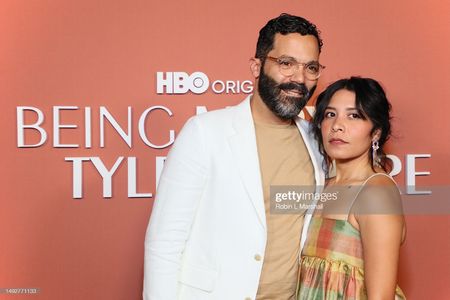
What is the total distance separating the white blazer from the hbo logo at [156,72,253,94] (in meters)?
0.79

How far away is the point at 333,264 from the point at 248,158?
451 mm

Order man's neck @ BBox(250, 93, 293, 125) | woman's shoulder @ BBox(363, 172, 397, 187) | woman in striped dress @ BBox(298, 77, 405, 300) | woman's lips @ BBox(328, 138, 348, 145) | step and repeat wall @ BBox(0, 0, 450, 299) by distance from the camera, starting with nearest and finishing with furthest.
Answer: woman in striped dress @ BBox(298, 77, 405, 300), woman's shoulder @ BBox(363, 172, 397, 187), woman's lips @ BBox(328, 138, 348, 145), man's neck @ BBox(250, 93, 293, 125), step and repeat wall @ BBox(0, 0, 450, 299)

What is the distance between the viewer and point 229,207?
1.98 m

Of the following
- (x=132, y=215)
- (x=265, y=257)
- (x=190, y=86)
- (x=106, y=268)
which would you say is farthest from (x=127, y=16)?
(x=265, y=257)

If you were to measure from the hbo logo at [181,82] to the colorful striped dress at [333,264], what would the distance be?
1058 mm

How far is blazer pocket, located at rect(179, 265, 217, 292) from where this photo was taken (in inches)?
77.8

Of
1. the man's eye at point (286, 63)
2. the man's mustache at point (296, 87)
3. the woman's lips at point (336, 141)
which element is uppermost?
the man's eye at point (286, 63)

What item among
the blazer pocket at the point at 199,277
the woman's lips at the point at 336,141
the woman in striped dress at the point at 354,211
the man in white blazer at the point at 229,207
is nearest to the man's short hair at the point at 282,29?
the man in white blazer at the point at 229,207

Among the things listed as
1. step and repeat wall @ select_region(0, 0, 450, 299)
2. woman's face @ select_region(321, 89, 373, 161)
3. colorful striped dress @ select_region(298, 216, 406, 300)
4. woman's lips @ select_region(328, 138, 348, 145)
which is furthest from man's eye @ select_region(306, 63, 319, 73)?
step and repeat wall @ select_region(0, 0, 450, 299)

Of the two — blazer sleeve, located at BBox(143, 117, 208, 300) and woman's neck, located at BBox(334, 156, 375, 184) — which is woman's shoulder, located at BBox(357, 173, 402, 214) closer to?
woman's neck, located at BBox(334, 156, 375, 184)

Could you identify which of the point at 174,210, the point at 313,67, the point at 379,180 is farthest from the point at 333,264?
the point at 313,67

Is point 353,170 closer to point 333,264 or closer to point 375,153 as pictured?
point 375,153

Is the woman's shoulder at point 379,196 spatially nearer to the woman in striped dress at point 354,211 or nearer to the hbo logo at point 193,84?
the woman in striped dress at point 354,211

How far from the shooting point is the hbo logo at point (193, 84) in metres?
2.76
